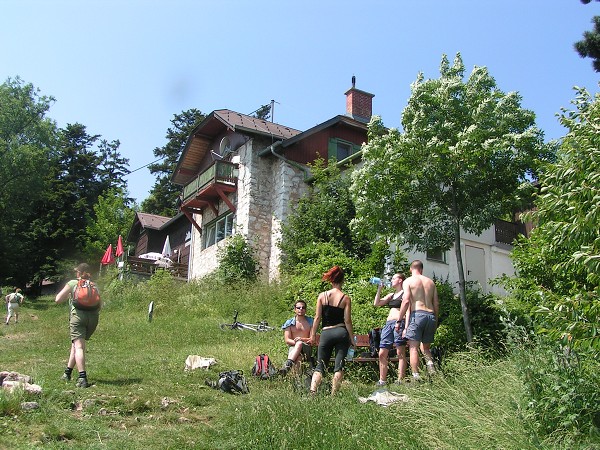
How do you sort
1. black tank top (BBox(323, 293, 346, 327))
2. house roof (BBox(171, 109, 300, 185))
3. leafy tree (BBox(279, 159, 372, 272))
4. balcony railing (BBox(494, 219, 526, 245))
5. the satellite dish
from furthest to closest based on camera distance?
1. the satellite dish
2. house roof (BBox(171, 109, 300, 185))
3. balcony railing (BBox(494, 219, 526, 245))
4. leafy tree (BBox(279, 159, 372, 272))
5. black tank top (BBox(323, 293, 346, 327))

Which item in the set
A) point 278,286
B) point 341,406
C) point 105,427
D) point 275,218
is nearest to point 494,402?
point 341,406

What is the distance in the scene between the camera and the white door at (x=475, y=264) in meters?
24.1

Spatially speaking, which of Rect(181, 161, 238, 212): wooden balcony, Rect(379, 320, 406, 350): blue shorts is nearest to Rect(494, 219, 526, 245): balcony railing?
Rect(181, 161, 238, 212): wooden balcony

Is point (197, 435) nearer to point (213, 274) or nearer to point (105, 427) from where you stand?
point (105, 427)

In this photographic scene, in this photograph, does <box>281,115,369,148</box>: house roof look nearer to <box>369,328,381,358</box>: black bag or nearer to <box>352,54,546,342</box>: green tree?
<box>352,54,546,342</box>: green tree

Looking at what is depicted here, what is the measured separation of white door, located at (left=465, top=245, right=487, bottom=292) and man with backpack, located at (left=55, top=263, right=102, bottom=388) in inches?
642

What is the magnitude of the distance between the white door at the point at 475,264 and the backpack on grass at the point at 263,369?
48.0 ft

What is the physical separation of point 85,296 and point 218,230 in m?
18.6

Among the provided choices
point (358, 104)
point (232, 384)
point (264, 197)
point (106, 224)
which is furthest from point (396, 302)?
point (106, 224)

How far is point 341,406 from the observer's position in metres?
7.66

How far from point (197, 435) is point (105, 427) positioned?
0.97 meters

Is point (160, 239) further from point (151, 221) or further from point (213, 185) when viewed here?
point (213, 185)

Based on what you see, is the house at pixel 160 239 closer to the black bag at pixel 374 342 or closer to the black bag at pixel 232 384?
the black bag at pixel 374 342

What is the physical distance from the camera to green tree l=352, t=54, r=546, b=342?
1369 cm
